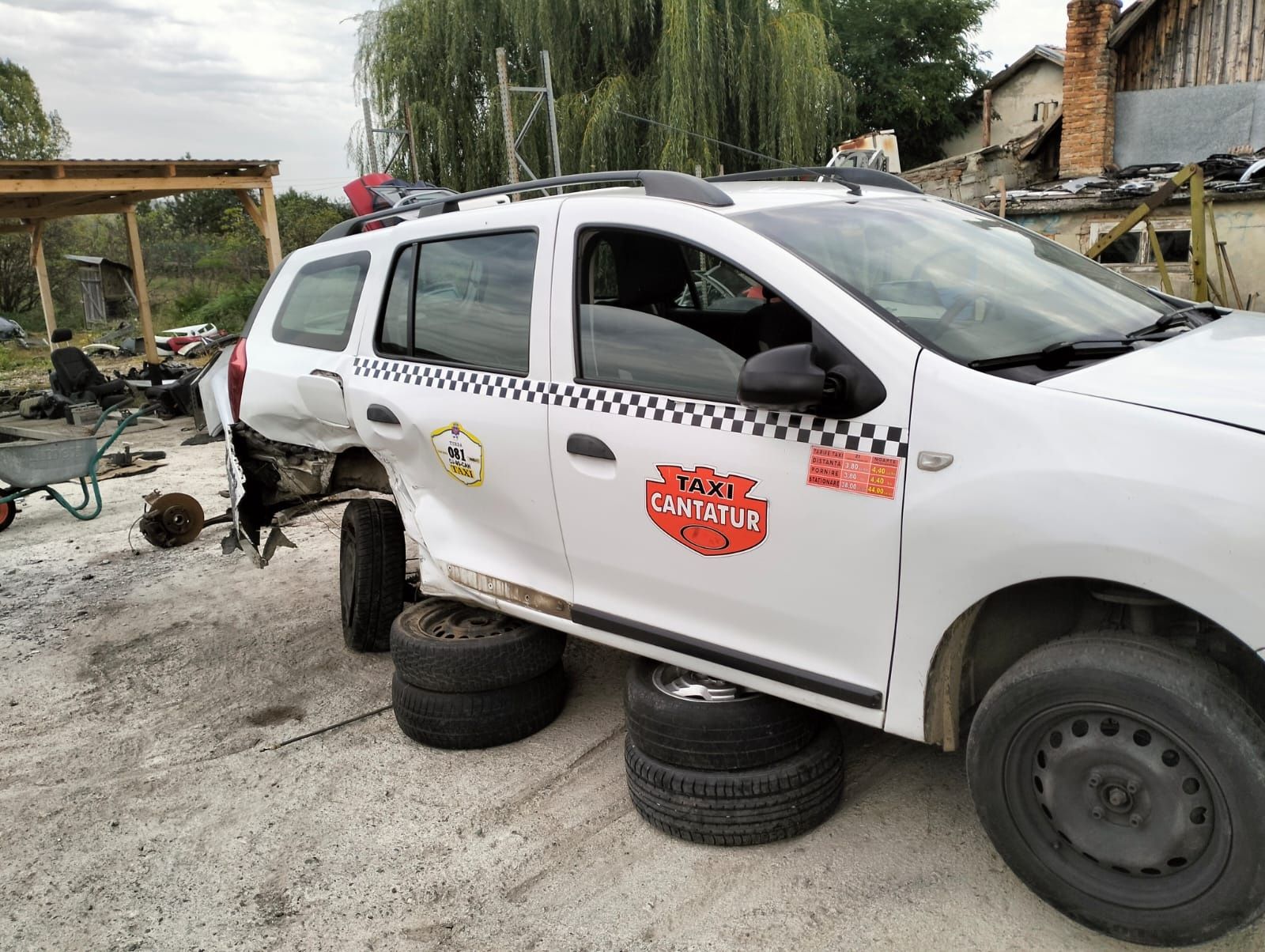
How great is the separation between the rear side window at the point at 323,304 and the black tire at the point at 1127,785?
9.79 ft

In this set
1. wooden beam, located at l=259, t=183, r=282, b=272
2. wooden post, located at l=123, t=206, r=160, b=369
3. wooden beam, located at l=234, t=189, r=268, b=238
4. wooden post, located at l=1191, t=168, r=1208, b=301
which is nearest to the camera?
wooden post, located at l=1191, t=168, r=1208, b=301

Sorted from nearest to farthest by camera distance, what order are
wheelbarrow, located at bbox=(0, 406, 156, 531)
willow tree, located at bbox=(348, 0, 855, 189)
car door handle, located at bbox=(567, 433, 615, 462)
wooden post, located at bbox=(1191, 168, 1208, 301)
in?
car door handle, located at bbox=(567, 433, 615, 462) → wheelbarrow, located at bbox=(0, 406, 156, 531) → wooden post, located at bbox=(1191, 168, 1208, 301) → willow tree, located at bbox=(348, 0, 855, 189)

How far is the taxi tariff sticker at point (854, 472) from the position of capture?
7.91 ft

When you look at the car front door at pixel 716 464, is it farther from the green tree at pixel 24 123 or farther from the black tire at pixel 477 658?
the green tree at pixel 24 123

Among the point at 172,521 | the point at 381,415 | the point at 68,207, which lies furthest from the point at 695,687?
the point at 68,207

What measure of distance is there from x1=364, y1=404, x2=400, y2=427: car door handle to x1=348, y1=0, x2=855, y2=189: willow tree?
13.9 m

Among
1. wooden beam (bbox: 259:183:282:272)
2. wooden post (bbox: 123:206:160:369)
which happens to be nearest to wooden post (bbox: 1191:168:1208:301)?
wooden beam (bbox: 259:183:282:272)

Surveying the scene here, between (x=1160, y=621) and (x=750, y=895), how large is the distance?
1340mm

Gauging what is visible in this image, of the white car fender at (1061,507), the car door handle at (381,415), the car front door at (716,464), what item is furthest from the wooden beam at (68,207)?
the white car fender at (1061,507)

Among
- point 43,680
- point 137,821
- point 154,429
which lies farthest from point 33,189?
point 137,821

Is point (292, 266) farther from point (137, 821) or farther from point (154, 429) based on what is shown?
point (154, 429)

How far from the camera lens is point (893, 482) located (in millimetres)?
2402

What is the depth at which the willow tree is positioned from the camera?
1691 cm

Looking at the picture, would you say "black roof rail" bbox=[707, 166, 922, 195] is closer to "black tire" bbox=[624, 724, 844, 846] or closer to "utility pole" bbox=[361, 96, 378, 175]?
"black tire" bbox=[624, 724, 844, 846]
